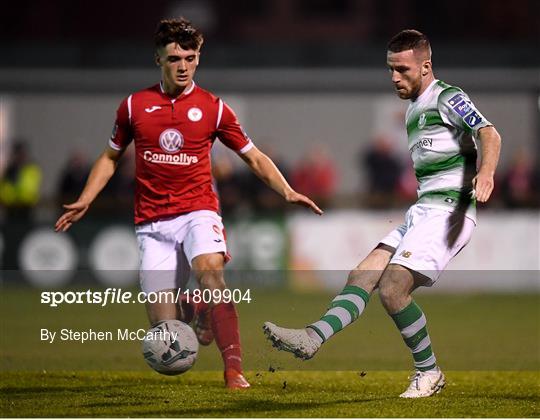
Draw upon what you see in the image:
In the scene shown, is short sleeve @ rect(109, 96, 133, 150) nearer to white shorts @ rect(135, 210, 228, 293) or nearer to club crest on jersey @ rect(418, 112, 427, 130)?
white shorts @ rect(135, 210, 228, 293)

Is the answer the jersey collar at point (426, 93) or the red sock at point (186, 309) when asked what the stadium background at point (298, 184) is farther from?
the jersey collar at point (426, 93)

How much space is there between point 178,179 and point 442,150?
1801 millimetres

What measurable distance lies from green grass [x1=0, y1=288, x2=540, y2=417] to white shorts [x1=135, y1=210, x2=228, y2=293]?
→ 268mm

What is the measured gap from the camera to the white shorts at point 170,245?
29.1 feet

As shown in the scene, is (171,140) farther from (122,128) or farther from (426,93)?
(426,93)

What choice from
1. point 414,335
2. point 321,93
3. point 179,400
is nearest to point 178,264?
point 179,400

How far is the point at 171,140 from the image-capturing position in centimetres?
881

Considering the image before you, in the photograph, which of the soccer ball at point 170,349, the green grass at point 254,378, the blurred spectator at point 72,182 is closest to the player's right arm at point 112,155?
the green grass at point 254,378

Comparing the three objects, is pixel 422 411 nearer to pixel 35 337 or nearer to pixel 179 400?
pixel 179 400

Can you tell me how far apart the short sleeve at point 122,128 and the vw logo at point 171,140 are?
252mm

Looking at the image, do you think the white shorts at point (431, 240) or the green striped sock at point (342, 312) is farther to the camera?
the white shorts at point (431, 240)

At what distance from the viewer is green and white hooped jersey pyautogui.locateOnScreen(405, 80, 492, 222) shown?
27.2 ft

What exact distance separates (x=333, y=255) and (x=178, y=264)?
10.4 metres

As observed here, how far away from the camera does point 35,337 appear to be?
1090 centimetres
